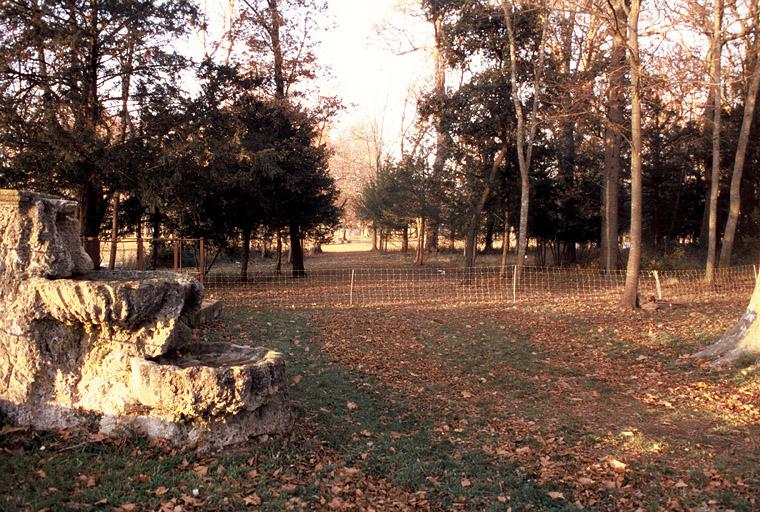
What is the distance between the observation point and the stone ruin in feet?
16.0

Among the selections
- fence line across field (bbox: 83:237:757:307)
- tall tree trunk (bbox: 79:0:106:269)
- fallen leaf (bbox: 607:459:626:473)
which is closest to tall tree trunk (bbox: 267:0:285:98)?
fence line across field (bbox: 83:237:757:307)

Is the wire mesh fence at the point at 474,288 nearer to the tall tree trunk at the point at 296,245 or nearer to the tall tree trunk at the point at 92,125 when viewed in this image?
the tall tree trunk at the point at 296,245

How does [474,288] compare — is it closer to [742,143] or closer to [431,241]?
[742,143]

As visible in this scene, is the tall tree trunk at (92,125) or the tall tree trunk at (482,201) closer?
the tall tree trunk at (92,125)

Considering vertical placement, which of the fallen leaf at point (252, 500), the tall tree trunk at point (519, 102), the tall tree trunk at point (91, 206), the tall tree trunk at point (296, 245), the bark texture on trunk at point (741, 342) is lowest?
the fallen leaf at point (252, 500)

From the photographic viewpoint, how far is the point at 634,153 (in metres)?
13.1

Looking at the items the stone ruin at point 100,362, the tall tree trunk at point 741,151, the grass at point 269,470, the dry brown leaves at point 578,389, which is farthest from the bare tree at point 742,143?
the stone ruin at point 100,362

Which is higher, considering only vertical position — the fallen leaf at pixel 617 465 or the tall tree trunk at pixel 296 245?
the tall tree trunk at pixel 296 245

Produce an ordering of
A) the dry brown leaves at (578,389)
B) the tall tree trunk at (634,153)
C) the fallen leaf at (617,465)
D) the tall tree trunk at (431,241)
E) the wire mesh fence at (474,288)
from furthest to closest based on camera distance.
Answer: the tall tree trunk at (431,241) < the wire mesh fence at (474,288) < the tall tree trunk at (634,153) < the dry brown leaves at (578,389) < the fallen leaf at (617,465)

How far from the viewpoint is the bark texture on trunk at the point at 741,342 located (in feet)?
26.4

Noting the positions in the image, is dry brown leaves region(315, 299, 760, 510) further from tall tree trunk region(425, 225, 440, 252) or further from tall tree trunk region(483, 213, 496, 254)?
tall tree trunk region(425, 225, 440, 252)

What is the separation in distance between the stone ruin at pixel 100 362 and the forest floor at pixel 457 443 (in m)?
0.22

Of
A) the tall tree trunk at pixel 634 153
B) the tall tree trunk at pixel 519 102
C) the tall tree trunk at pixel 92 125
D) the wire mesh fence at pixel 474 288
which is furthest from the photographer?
the tall tree trunk at pixel 519 102

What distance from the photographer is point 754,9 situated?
16922 mm
